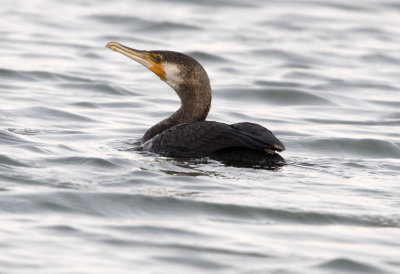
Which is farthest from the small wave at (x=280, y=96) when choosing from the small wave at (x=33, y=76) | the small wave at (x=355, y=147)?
the small wave at (x=355, y=147)

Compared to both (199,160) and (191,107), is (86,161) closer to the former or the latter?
(199,160)

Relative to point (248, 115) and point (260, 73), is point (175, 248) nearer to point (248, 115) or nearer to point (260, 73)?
point (248, 115)

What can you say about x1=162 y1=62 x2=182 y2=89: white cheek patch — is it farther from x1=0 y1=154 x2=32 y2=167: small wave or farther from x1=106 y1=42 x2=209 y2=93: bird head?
x1=0 y1=154 x2=32 y2=167: small wave

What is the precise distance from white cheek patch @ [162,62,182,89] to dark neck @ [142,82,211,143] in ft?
0.27

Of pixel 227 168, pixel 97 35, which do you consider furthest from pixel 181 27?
pixel 227 168

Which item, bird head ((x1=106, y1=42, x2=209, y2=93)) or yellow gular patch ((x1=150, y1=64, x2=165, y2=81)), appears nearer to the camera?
bird head ((x1=106, y1=42, x2=209, y2=93))

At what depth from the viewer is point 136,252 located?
610 centimetres

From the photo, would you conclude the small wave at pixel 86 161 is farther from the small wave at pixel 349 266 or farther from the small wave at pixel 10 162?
the small wave at pixel 349 266

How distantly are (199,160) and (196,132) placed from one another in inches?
9.9

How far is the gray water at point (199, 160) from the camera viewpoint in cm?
625

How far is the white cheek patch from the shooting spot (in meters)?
9.60

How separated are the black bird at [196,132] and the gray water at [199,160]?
0.46 feet

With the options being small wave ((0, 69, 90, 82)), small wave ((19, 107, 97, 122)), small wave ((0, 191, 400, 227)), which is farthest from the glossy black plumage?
small wave ((0, 69, 90, 82))

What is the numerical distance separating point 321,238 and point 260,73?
925 centimetres
